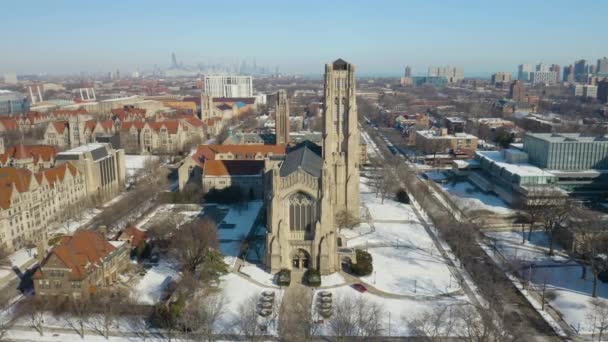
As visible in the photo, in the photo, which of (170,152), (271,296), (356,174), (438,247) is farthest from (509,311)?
(170,152)

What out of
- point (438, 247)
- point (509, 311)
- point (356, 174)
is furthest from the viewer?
point (356, 174)

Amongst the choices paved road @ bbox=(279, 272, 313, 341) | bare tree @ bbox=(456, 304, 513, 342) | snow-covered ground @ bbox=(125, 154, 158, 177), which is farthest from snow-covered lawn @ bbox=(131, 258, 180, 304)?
snow-covered ground @ bbox=(125, 154, 158, 177)

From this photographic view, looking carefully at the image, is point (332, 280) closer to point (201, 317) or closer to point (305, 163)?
point (305, 163)

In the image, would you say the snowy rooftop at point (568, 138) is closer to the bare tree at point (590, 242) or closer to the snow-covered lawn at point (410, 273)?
the bare tree at point (590, 242)

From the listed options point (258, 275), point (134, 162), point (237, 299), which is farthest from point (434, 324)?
point (134, 162)

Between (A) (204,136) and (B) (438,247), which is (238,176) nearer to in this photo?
(B) (438,247)

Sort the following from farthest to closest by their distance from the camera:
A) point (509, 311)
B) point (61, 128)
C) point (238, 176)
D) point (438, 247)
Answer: point (61, 128), point (238, 176), point (438, 247), point (509, 311)
